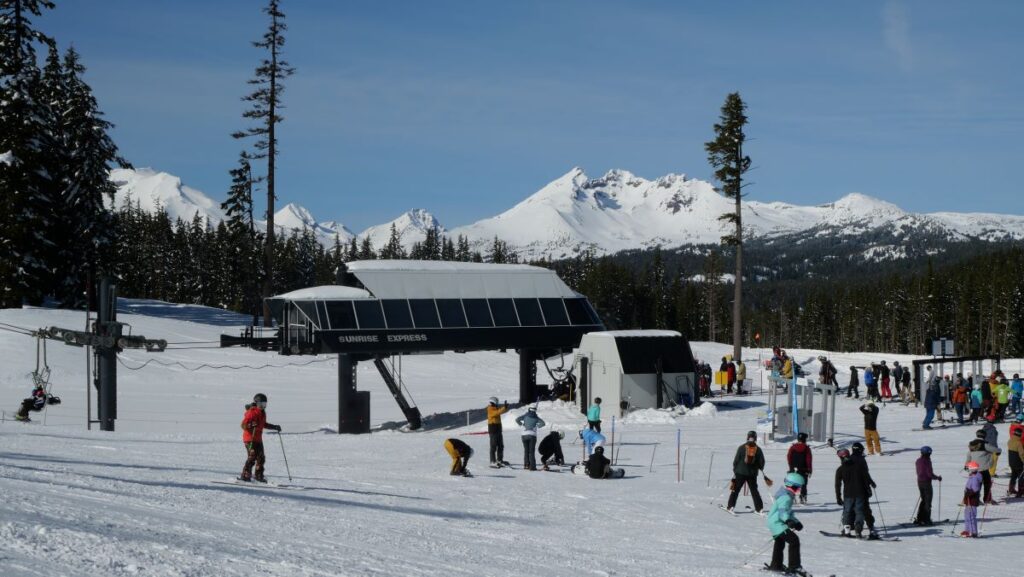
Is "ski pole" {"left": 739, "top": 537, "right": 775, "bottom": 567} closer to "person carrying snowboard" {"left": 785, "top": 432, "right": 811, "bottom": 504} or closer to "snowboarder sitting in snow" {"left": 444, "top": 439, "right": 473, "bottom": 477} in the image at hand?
"person carrying snowboard" {"left": 785, "top": 432, "right": 811, "bottom": 504}

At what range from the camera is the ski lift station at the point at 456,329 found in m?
31.7

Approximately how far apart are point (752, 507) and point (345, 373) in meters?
17.6

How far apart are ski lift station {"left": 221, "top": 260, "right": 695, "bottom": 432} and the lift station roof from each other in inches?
1.5

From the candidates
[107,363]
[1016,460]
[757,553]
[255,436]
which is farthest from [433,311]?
[757,553]

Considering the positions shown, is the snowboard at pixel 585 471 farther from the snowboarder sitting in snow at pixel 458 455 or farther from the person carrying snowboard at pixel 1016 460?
the person carrying snowboard at pixel 1016 460

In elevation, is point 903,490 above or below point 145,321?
below

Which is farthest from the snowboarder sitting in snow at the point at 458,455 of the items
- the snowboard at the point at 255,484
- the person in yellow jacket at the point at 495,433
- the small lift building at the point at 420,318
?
the small lift building at the point at 420,318

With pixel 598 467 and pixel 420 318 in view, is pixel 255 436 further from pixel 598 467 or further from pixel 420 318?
pixel 420 318

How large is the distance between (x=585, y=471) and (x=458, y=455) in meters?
3.27

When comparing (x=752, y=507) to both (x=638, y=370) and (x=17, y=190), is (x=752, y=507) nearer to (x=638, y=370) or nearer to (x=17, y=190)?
(x=638, y=370)

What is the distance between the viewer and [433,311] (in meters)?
34.1

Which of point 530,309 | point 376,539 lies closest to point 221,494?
point 376,539

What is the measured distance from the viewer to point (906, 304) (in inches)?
4766

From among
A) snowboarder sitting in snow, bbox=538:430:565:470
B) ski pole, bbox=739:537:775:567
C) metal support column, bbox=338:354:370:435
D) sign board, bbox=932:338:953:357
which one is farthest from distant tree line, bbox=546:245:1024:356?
ski pole, bbox=739:537:775:567
